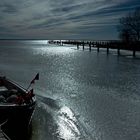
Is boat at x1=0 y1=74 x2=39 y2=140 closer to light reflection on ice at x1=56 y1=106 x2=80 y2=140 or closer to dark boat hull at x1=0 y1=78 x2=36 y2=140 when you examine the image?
dark boat hull at x1=0 y1=78 x2=36 y2=140

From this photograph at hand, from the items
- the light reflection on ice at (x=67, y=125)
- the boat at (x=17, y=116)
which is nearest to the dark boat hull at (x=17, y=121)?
the boat at (x=17, y=116)

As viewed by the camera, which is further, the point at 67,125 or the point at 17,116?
the point at 67,125

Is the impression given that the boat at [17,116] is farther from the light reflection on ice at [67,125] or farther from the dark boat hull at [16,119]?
the light reflection on ice at [67,125]

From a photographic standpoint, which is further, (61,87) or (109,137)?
(61,87)

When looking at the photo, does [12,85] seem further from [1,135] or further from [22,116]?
[1,135]

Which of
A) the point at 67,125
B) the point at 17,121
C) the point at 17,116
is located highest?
the point at 17,116

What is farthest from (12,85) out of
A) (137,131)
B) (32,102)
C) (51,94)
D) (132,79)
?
(132,79)

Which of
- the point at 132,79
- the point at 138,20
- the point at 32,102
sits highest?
the point at 138,20

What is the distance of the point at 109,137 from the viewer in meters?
8.95

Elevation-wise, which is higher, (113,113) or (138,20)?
(138,20)

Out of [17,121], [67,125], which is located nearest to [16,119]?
[17,121]

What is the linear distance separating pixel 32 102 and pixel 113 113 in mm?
4185

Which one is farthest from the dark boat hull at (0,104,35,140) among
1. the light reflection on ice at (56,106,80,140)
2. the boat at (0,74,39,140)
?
the light reflection on ice at (56,106,80,140)

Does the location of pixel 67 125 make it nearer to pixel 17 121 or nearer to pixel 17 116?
pixel 17 121
